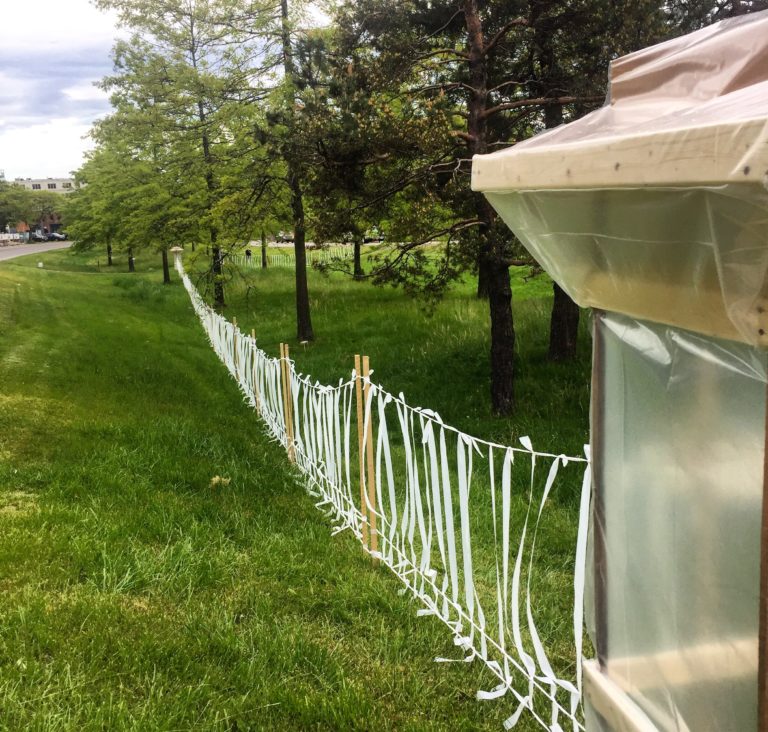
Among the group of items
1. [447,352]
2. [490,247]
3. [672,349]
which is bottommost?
[447,352]

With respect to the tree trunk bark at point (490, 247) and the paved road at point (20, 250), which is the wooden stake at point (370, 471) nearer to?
the tree trunk bark at point (490, 247)

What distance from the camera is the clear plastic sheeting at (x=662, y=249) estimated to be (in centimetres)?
117

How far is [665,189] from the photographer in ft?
4.12

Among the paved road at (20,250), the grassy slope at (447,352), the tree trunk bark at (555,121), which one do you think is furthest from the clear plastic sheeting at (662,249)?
the paved road at (20,250)

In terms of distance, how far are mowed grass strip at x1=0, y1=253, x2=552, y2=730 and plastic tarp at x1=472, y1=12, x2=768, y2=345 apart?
1.99 m

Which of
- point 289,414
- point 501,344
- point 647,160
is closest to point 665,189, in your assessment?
point 647,160

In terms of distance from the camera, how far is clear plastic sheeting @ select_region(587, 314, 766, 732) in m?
1.33

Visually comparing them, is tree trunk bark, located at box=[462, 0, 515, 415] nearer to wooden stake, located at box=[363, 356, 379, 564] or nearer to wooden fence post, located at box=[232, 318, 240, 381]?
wooden fence post, located at box=[232, 318, 240, 381]

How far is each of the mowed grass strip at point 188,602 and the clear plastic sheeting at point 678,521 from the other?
132 cm

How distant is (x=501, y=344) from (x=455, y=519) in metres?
4.02

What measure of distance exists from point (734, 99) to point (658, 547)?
0.95 meters

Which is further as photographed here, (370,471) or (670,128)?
(370,471)

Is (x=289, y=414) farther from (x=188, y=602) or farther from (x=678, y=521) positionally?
(x=678, y=521)

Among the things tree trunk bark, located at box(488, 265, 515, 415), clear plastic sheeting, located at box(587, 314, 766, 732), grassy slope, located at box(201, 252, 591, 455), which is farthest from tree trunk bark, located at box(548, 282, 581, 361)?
clear plastic sheeting, located at box(587, 314, 766, 732)
